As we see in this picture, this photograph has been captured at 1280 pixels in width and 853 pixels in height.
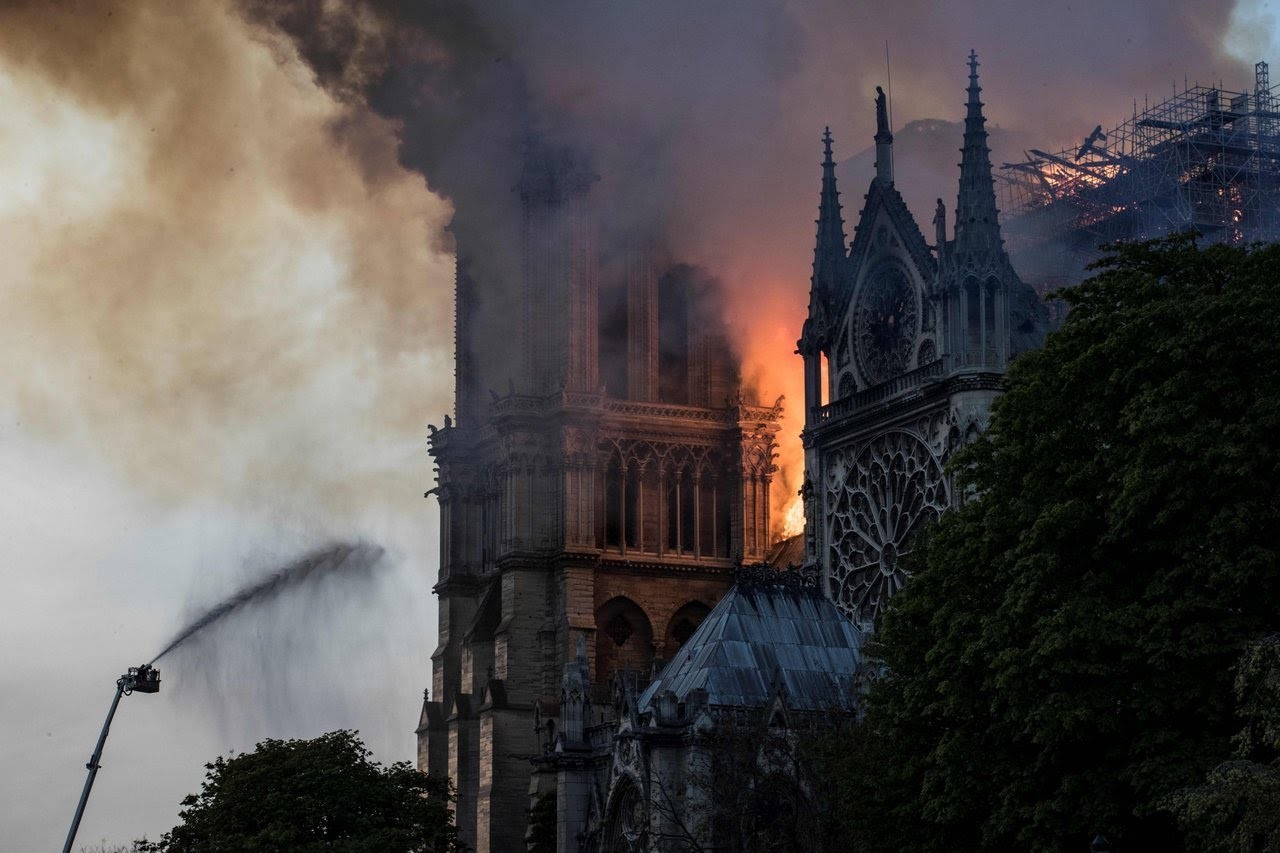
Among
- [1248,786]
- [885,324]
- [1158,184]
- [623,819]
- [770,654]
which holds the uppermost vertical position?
[1158,184]

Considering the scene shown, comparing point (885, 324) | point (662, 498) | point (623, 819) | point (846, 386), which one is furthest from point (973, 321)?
point (662, 498)

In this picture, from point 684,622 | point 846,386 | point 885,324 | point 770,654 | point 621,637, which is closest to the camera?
point 770,654

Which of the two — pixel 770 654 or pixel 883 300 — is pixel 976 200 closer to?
pixel 883 300

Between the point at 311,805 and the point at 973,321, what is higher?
the point at 973,321

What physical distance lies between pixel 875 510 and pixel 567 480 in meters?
21.3

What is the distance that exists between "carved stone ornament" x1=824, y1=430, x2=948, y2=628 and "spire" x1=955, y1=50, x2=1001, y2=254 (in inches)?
235

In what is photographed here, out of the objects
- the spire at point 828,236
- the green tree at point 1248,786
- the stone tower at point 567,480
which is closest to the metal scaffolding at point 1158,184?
the spire at point 828,236

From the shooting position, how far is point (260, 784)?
6706 centimetres

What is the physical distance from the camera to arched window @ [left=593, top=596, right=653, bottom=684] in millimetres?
91500

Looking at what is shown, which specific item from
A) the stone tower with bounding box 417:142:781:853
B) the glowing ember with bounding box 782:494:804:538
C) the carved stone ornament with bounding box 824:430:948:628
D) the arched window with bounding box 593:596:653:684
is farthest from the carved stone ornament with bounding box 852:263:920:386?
the glowing ember with bounding box 782:494:804:538

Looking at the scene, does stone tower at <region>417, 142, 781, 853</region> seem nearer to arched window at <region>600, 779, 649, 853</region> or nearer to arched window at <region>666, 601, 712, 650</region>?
arched window at <region>666, 601, 712, 650</region>

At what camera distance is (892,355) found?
2869 inches

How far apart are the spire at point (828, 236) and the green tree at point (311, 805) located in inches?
797

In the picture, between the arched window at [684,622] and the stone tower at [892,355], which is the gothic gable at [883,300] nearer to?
the stone tower at [892,355]
